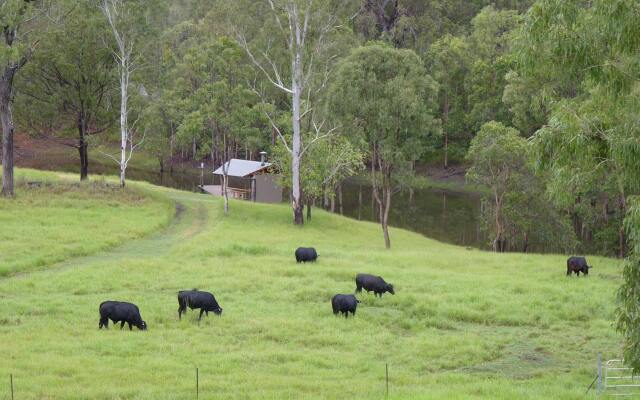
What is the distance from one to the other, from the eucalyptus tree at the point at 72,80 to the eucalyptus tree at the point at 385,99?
2049 cm

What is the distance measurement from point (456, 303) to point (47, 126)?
146 feet

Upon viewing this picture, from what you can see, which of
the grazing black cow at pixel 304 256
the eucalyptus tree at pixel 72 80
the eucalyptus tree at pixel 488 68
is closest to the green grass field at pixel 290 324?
the grazing black cow at pixel 304 256

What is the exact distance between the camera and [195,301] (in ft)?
79.2

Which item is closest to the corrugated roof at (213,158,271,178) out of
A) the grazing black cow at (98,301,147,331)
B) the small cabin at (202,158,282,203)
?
the small cabin at (202,158,282,203)

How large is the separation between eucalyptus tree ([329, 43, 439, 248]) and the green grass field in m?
9.38

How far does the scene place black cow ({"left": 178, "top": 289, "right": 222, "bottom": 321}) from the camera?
24.2m

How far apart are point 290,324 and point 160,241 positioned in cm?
1924

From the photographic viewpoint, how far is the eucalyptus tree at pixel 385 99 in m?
45.7

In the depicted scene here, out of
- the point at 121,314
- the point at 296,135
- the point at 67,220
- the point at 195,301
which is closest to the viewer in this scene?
the point at 121,314

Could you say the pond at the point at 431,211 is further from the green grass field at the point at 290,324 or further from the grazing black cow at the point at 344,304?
the grazing black cow at the point at 344,304

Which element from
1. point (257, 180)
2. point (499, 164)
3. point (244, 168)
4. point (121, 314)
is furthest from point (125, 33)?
point (121, 314)

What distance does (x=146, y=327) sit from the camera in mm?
23000

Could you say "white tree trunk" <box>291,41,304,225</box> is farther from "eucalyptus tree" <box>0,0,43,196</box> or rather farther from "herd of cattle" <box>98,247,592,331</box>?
"herd of cattle" <box>98,247,592,331</box>

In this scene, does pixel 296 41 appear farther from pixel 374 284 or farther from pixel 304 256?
pixel 374 284
